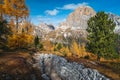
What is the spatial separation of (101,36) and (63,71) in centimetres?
2642

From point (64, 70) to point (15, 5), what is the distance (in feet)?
81.1

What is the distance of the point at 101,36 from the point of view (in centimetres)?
5622

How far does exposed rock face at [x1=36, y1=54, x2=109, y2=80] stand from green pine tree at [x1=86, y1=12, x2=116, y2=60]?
2082 cm

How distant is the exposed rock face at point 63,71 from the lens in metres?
30.9

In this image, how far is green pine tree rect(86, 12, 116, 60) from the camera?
56.1m

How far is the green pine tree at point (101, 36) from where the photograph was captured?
184 ft

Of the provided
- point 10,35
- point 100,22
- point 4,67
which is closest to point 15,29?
point 10,35

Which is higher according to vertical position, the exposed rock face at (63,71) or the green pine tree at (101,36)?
the green pine tree at (101,36)

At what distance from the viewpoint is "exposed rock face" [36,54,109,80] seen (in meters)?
30.9

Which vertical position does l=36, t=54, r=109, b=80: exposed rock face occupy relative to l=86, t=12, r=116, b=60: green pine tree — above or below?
below

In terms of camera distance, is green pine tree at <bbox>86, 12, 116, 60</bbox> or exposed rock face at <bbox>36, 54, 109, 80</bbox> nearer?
exposed rock face at <bbox>36, 54, 109, 80</bbox>

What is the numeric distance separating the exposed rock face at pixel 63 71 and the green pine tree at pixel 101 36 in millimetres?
20823

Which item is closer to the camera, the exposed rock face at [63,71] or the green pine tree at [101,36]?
the exposed rock face at [63,71]

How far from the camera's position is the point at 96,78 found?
32.7 metres
